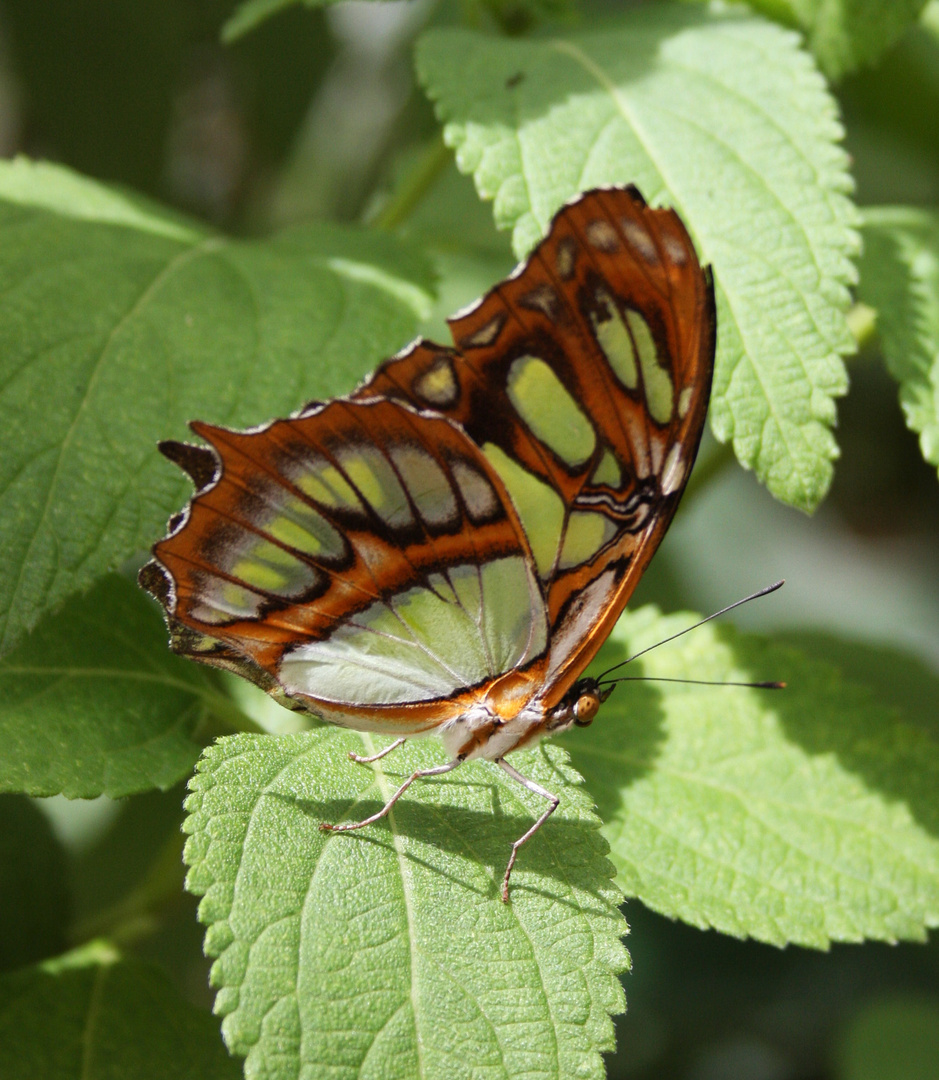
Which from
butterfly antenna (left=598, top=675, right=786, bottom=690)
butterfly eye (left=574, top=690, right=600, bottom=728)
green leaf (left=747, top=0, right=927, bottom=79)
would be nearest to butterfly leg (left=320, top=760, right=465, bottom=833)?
butterfly eye (left=574, top=690, right=600, bottom=728)

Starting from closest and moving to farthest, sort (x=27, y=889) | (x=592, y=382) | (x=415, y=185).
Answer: (x=592, y=382), (x=27, y=889), (x=415, y=185)

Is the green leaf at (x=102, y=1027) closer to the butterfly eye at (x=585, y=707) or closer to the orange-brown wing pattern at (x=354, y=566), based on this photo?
the orange-brown wing pattern at (x=354, y=566)

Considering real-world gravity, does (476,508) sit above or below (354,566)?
above

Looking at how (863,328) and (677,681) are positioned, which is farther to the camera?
(863,328)

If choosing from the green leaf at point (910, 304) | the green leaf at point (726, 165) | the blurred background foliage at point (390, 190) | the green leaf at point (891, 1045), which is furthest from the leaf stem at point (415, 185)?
the green leaf at point (891, 1045)

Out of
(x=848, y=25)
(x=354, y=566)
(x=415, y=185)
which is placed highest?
(x=848, y=25)

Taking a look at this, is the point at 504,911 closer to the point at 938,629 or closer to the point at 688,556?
the point at 688,556

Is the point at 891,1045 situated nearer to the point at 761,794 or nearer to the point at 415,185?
the point at 761,794

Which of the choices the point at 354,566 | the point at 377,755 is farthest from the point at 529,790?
the point at 354,566
